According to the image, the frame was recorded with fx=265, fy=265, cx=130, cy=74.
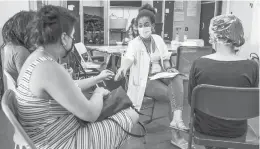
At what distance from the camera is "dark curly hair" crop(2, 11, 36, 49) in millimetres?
2109

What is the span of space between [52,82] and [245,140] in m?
1.19

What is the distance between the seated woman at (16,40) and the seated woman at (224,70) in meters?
1.35

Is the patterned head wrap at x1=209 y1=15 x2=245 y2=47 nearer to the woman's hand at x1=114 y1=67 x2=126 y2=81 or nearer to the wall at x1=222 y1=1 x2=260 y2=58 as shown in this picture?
the woman's hand at x1=114 y1=67 x2=126 y2=81

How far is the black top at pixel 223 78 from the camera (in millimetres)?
1554

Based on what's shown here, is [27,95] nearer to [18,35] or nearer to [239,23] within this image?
[18,35]

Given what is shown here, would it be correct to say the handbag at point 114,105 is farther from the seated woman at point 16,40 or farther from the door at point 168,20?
the door at point 168,20

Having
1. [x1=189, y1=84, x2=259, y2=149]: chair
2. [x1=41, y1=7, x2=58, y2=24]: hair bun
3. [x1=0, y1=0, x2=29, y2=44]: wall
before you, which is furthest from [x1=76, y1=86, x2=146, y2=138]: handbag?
[x1=0, y1=0, x2=29, y2=44]: wall

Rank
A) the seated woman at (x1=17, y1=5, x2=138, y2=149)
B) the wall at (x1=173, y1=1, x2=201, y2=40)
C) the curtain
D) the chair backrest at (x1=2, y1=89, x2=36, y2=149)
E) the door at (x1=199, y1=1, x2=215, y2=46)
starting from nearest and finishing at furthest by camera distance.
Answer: the chair backrest at (x1=2, y1=89, x2=36, y2=149) → the seated woman at (x1=17, y1=5, x2=138, y2=149) → the curtain → the door at (x1=199, y1=1, x2=215, y2=46) → the wall at (x1=173, y1=1, x2=201, y2=40)

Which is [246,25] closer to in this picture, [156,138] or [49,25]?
[156,138]

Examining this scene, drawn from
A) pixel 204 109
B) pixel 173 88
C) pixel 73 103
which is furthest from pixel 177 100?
pixel 73 103

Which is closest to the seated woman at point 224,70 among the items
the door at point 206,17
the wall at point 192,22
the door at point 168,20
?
A: the door at point 168,20

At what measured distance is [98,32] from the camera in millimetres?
6887

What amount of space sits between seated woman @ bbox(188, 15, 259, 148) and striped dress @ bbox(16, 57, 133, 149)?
619mm

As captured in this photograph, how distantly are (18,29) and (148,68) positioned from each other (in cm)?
125
